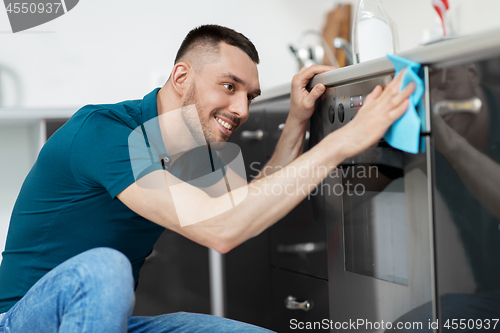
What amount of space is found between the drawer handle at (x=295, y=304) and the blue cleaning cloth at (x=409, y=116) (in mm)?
545

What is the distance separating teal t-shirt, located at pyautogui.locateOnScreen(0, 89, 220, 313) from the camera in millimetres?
880

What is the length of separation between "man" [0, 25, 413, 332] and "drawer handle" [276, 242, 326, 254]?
226mm

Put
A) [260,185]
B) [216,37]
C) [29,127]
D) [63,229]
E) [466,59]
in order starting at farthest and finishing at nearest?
1. [29,127]
2. [216,37]
3. [63,229]
4. [260,185]
5. [466,59]

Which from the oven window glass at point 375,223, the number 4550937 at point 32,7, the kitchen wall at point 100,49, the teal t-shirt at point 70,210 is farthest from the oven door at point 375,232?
the number 4550937 at point 32,7

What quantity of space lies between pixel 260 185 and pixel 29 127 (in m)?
1.29

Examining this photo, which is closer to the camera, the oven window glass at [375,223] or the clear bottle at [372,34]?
the oven window glass at [375,223]

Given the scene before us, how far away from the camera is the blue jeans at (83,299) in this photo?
740 millimetres

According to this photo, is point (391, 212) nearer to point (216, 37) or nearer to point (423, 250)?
point (423, 250)

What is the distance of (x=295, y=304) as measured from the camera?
1.19 metres

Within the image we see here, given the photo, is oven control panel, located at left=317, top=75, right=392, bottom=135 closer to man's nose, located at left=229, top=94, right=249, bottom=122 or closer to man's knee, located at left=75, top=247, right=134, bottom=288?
man's nose, located at left=229, top=94, right=249, bottom=122

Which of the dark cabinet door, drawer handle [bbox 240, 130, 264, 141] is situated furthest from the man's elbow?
the dark cabinet door

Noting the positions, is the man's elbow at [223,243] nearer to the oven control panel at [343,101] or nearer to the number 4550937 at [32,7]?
the oven control panel at [343,101]

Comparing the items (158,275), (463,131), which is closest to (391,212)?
(463,131)

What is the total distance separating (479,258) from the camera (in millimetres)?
750
